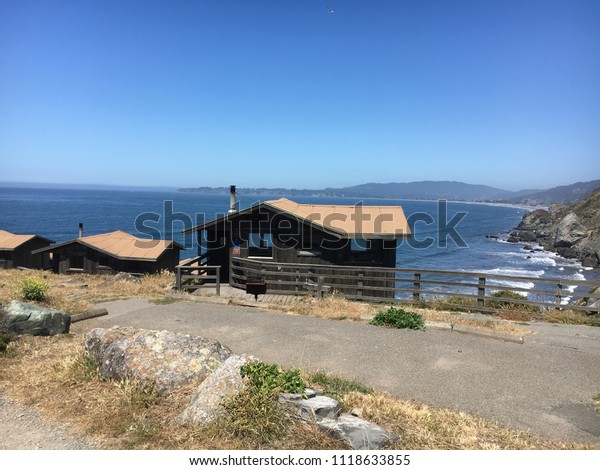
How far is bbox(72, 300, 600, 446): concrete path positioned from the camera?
6.57m

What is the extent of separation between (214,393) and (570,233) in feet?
278

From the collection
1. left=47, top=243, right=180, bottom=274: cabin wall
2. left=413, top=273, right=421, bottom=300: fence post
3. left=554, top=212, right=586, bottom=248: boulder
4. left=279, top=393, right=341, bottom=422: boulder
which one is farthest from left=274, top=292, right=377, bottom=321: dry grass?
left=554, top=212, right=586, bottom=248: boulder

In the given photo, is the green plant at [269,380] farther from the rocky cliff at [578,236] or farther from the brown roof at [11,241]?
the rocky cliff at [578,236]

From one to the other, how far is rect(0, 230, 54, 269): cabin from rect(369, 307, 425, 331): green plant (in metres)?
38.8

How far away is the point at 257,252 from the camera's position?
69.8 ft

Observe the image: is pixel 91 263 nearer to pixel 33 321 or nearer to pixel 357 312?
pixel 33 321

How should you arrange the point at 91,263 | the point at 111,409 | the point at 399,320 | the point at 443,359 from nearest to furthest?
1. the point at 111,409
2. the point at 443,359
3. the point at 399,320
4. the point at 91,263

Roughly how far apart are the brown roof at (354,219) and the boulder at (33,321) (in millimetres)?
11084

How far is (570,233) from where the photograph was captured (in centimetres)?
7531

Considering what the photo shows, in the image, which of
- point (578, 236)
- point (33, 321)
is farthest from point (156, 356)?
point (578, 236)

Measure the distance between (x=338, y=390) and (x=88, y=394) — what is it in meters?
3.82

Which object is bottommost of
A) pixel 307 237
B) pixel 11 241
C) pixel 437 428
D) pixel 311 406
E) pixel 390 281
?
pixel 11 241
